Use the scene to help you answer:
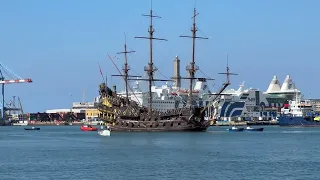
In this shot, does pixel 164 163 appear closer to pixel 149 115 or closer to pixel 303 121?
pixel 149 115

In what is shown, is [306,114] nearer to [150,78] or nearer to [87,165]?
[150,78]

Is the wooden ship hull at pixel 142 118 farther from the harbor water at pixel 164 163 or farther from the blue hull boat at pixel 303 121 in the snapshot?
the blue hull boat at pixel 303 121

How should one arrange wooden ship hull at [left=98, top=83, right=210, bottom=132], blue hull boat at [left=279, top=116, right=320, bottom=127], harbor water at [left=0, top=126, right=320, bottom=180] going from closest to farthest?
harbor water at [left=0, top=126, right=320, bottom=180]
wooden ship hull at [left=98, top=83, right=210, bottom=132]
blue hull boat at [left=279, top=116, right=320, bottom=127]

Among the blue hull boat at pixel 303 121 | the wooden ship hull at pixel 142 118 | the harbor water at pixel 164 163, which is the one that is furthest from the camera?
the blue hull boat at pixel 303 121

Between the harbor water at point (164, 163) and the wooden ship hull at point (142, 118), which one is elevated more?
the wooden ship hull at point (142, 118)

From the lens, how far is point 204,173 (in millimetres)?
44000

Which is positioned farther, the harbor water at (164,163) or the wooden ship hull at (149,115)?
the wooden ship hull at (149,115)

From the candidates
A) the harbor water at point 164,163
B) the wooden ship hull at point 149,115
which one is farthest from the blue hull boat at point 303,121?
the harbor water at point 164,163

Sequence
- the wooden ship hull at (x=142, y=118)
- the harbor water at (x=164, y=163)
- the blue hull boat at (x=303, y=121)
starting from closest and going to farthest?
the harbor water at (x=164, y=163) → the wooden ship hull at (x=142, y=118) → the blue hull boat at (x=303, y=121)

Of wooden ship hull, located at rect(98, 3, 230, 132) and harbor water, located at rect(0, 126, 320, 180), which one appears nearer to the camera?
harbor water, located at rect(0, 126, 320, 180)

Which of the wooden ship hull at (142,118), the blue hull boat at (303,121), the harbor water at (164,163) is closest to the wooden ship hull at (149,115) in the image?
the wooden ship hull at (142,118)

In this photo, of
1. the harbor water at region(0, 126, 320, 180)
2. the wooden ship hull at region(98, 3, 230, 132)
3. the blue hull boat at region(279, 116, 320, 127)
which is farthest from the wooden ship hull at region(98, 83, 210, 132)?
the blue hull boat at region(279, 116, 320, 127)

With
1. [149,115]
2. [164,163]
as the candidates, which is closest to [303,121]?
[149,115]

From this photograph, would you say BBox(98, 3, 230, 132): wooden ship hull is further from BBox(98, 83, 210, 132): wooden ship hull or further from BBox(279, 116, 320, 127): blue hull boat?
BBox(279, 116, 320, 127): blue hull boat
